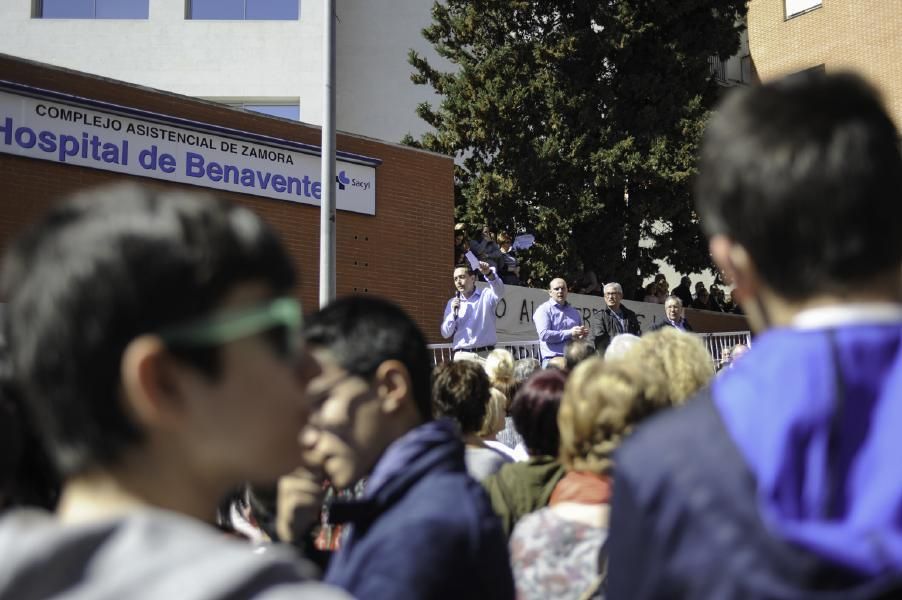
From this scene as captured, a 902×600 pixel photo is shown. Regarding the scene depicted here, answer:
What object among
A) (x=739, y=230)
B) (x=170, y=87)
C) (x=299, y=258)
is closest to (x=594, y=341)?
(x=299, y=258)

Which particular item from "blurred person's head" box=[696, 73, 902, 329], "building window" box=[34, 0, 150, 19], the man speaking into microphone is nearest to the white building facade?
"building window" box=[34, 0, 150, 19]

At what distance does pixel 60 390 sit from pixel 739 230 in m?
1.06

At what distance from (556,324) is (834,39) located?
68.5 ft

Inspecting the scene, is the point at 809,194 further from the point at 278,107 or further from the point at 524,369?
the point at 278,107

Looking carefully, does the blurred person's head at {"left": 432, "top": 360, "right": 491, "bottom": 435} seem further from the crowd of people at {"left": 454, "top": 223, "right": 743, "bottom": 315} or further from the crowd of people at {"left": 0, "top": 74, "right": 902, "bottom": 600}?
the crowd of people at {"left": 454, "top": 223, "right": 743, "bottom": 315}

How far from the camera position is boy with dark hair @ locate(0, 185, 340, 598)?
127 cm

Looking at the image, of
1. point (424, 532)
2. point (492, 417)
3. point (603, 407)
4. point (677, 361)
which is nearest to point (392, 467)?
point (424, 532)

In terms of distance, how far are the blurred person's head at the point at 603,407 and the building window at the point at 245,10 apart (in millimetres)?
22330

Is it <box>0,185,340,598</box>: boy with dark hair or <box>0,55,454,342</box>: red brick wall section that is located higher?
<box>0,55,454,342</box>: red brick wall section

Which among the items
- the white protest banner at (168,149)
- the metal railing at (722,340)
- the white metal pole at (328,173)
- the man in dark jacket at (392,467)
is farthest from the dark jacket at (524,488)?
the metal railing at (722,340)

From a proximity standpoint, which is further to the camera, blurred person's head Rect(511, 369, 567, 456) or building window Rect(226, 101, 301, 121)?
building window Rect(226, 101, 301, 121)

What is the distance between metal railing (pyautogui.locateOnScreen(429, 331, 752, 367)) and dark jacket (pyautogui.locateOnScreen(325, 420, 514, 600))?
11777 mm

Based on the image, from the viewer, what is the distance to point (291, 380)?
149 centimetres

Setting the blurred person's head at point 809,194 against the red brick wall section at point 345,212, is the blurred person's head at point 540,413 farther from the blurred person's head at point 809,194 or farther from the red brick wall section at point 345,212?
the red brick wall section at point 345,212
